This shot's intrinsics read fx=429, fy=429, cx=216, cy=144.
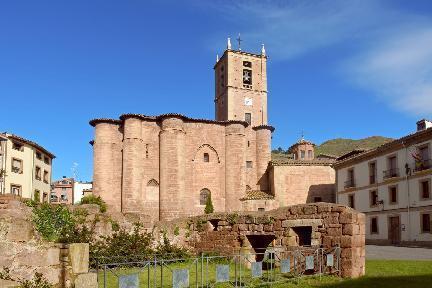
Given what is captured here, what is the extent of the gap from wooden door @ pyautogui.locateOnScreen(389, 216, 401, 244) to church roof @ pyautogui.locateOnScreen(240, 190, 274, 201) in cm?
1058

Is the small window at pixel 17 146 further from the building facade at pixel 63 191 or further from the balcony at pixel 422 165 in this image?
the balcony at pixel 422 165

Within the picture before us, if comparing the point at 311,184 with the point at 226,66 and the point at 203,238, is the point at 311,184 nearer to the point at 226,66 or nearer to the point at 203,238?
the point at 226,66

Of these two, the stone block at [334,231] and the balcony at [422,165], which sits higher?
the balcony at [422,165]

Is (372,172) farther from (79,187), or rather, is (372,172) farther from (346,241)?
(79,187)

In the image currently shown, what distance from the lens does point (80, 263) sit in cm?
789

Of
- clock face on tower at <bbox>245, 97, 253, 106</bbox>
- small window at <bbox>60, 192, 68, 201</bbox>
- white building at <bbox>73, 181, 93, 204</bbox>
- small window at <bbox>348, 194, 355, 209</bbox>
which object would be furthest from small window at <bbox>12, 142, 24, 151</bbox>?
small window at <bbox>348, 194, 355, 209</bbox>

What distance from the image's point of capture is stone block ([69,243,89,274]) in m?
7.84

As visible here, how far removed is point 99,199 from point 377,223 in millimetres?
22776

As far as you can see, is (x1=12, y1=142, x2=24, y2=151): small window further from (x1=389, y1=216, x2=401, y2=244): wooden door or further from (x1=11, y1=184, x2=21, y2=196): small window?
(x1=389, y1=216, x2=401, y2=244): wooden door

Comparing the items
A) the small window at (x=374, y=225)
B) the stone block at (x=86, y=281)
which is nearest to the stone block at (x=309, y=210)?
the stone block at (x=86, y=281)

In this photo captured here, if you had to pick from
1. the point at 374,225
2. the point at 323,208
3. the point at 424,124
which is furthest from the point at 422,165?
the point at 323,208

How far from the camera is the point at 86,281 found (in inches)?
309

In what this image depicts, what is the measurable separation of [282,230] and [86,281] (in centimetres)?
841

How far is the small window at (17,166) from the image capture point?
43.0 m
